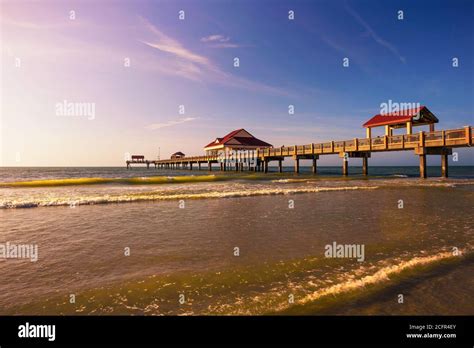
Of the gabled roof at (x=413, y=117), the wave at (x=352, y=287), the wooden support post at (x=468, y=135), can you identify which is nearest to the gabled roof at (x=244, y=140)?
the gabled roof at (x=413, y=117)

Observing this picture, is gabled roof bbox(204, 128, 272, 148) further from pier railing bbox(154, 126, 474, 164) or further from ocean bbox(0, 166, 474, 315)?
ocean bbox(0, 166, 474, 315)

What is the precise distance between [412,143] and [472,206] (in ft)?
54.4

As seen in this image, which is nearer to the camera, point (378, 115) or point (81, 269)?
point (81, 269)

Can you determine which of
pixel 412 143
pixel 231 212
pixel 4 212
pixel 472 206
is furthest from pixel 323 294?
pixel 412 143

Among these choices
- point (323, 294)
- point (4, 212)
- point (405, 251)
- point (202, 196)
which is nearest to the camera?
point (323, 294)

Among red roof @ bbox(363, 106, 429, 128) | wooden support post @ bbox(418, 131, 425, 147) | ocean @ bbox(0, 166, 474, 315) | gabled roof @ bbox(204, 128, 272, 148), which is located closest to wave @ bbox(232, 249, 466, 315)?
ocean @ bbox(0, 166, 474, 315)

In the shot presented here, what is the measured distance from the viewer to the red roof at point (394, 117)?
29.5 m

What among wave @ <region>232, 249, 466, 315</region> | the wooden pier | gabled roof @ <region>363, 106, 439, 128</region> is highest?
gabled roof @ <region>363, 106, 439, 128</region>

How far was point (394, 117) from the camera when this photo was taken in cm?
3152

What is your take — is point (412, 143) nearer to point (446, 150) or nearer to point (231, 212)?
point (446, 150)

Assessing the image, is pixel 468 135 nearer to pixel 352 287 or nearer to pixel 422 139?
pixel 422 139

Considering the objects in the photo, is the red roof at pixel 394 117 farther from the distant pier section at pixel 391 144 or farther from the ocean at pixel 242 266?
the ocean at pixel 242 266

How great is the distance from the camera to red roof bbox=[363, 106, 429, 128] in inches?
1160
